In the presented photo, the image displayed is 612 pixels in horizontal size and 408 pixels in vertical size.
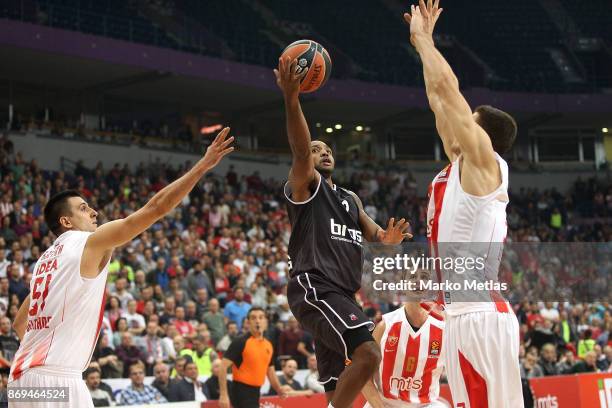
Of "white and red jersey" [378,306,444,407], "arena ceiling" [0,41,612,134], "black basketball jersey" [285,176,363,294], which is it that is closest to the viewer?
"black basketball jersey" [285,176,363,294]

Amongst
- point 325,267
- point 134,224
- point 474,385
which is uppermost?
point 134,224

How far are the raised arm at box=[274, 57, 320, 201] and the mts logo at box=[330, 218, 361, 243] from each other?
31 cm

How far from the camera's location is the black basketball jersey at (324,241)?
21.7 ft

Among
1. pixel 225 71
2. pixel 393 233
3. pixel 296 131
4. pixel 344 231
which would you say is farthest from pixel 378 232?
pixel 225 71

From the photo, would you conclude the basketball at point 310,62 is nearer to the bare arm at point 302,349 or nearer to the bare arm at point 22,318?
the bare arm at point 22,318

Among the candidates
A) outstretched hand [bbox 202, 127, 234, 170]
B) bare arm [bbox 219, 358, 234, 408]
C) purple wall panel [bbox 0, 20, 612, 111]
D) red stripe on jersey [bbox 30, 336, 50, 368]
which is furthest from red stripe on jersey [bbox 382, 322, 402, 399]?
purple wall panel [bbox 0, 20, 612, 111]

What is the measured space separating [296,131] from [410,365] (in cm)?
356

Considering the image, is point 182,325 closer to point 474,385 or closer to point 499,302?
point 499,302

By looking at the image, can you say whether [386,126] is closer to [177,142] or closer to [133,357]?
[177,142]

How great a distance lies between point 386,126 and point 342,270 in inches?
1193

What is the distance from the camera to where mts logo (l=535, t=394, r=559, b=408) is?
1391cm

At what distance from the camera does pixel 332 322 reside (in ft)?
20.8

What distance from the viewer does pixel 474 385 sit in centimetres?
527

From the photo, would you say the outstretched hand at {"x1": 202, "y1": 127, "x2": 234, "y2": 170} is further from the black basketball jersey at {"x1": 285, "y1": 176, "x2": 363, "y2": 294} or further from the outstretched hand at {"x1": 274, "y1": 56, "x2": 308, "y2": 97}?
the black basketball jersey at {"x1": 285, "y1": 176, "x2": 363, "y2": 294}
